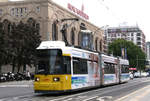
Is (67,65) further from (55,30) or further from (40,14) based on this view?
(55,30)

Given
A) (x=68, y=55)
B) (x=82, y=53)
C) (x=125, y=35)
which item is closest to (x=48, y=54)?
(x=68, y=55)

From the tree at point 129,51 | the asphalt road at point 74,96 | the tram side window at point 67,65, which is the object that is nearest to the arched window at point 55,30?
the tree at point 129,51

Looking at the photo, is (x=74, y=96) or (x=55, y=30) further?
(x=55, y=30)

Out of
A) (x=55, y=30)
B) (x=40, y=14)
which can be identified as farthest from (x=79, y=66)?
(x=55, y=30)

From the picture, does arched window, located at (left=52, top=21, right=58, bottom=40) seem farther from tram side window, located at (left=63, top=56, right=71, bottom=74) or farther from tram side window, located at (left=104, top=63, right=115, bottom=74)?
tram side window, located at (left=63, top=56, right=71, bottom=74)

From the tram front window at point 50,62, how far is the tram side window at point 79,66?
1541 mm

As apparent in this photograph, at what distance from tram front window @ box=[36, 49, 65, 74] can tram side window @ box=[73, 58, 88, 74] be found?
1.54 meters

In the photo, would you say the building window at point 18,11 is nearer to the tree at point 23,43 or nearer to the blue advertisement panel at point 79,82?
the tree at point 23,43

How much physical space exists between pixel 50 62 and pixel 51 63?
8 centimetres

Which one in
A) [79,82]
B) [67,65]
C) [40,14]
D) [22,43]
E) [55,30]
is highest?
[40,14]

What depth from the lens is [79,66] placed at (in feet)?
66.1

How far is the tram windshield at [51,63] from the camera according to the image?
17781 mm

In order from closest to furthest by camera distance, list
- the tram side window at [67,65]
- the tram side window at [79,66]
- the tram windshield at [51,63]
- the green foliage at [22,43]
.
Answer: the tram windshield at [51,63] → the tram side window at [67,65] → the tram side window at [79,66] → the green foliage at [22,43]

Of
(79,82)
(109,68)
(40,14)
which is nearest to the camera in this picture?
(79,82)
